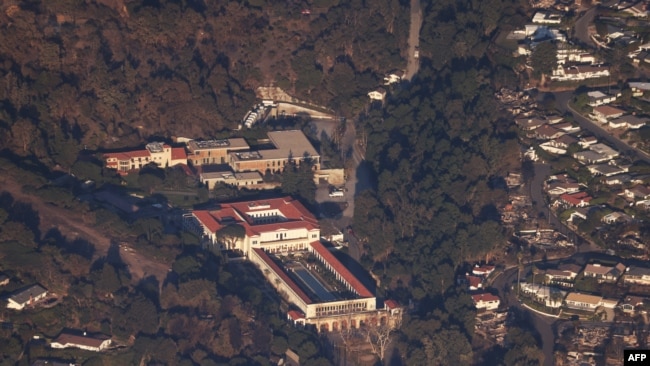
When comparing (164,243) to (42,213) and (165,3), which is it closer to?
(42,213)

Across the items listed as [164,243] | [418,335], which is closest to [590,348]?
[418,335]

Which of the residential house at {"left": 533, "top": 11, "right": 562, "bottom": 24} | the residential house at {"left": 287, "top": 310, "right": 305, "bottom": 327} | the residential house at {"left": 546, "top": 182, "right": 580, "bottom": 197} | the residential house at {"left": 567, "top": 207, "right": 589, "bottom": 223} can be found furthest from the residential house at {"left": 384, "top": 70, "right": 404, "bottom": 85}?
the residential house at {"left": 287, "top": 310, "right": 305, "bottom": 327}

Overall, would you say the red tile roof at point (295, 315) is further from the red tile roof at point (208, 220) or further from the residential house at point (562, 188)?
the residential house at point (562, 188)

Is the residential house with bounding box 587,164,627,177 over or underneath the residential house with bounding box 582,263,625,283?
over

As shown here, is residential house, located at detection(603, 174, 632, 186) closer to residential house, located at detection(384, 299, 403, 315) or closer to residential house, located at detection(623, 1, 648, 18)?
Result: residential house, located at detection(384, 299, 403, 315)

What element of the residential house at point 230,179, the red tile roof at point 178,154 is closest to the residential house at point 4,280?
the residential house at point 230,179
